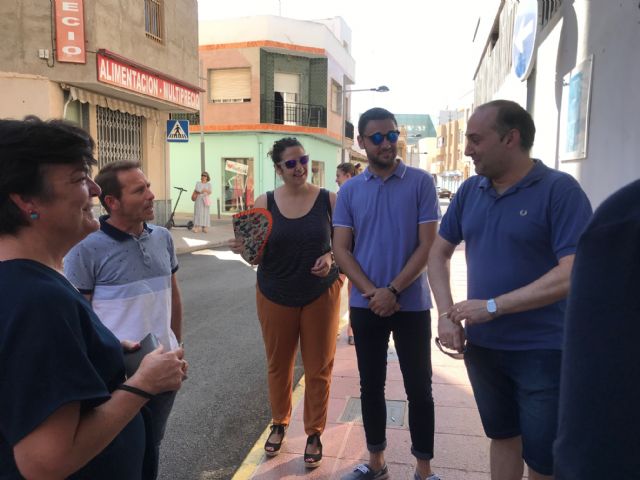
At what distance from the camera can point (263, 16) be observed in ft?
79.3

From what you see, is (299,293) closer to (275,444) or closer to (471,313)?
(275,444)

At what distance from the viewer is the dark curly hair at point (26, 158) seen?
4.17 feet

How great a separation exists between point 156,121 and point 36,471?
1534 cm

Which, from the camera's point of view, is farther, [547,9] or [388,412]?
[547,9]

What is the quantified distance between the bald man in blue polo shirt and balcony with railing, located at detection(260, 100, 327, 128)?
71.7 feet

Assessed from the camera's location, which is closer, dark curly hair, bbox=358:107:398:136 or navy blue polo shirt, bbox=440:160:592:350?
navy blue polo shirt, bbox=440:160:592:350

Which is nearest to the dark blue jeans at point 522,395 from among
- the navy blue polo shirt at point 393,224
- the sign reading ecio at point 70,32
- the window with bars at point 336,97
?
the navy blue polo shirt at point 393,224

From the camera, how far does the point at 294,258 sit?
317 centimetres

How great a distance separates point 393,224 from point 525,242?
853 mm

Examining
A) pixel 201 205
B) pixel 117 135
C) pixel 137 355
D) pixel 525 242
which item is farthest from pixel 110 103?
pixel 525 242

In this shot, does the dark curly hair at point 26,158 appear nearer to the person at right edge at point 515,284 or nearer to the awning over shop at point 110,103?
the person at right edge at point 515,284

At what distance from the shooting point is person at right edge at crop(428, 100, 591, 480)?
204 centimetres

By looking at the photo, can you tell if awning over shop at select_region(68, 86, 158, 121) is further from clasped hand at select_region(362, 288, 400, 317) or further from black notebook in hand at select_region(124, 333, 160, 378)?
black notebook in hand at select_region(124, 333, 160, 378)

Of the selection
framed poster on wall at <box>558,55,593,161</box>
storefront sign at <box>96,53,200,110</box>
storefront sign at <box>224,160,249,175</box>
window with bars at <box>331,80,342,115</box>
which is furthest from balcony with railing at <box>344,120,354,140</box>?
framed poster on wall at <box>558,55,593,161</box>
